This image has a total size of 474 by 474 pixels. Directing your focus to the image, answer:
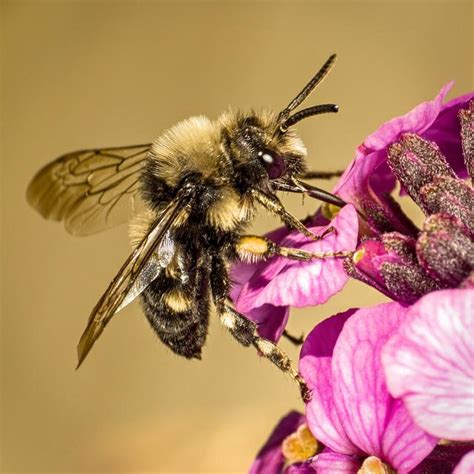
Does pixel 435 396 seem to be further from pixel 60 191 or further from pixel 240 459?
pixel 240 459

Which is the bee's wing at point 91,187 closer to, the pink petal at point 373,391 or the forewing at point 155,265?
the forewing at point 155,265

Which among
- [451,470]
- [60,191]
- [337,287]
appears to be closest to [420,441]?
[451,470]

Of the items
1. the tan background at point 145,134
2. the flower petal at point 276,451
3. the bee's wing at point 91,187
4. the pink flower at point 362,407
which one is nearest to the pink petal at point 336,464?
the pink flower at point 362,407

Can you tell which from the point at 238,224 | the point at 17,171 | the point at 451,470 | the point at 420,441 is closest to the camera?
the point at 420,441

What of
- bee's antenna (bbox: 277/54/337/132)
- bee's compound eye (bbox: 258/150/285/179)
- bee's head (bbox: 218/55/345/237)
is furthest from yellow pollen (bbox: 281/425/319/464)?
bee's antenna (bbox: 277/54/337/132)

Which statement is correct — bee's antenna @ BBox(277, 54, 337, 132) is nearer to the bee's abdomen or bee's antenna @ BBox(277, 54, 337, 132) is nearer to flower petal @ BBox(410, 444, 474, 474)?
the bee's abdomen

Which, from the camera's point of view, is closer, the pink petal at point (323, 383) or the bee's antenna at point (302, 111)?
the pink petal at point (323, 383)
